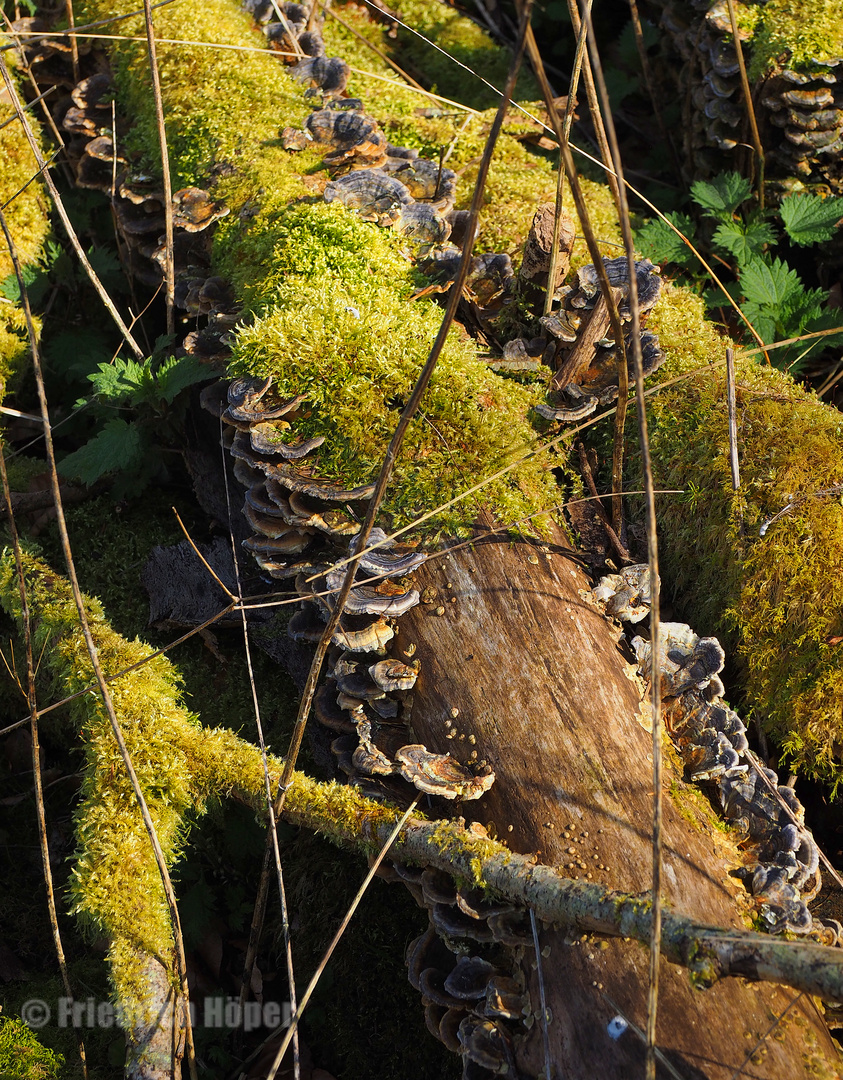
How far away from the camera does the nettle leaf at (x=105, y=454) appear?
4.08 m

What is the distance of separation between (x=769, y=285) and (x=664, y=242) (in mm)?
872

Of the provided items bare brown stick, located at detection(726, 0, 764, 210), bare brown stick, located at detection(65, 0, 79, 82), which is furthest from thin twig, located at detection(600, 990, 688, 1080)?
bare brown stick, located at detection(65, 0, 79, 82)

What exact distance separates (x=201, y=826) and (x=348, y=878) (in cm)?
75

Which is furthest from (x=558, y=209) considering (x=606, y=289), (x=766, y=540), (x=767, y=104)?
(x=767, y=104)

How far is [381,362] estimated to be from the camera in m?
3.54

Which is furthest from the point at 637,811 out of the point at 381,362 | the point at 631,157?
the point at 631,157

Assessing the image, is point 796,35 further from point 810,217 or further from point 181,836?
point 181,836

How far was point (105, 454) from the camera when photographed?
409 centimetres

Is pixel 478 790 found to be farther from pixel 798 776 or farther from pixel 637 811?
pixel 798 776

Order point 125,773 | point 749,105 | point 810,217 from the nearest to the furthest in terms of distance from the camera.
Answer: point 125,773 → point 810,217 → point 749,105

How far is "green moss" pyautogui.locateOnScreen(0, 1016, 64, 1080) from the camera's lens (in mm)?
2881

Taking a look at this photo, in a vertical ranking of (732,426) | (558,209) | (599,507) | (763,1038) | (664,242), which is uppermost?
(558,209)

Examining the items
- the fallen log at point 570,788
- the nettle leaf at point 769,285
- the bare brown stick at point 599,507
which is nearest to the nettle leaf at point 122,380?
the fallen log at point 570,788

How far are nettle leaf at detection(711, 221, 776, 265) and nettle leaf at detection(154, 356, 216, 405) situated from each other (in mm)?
3322
